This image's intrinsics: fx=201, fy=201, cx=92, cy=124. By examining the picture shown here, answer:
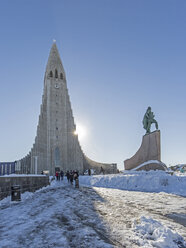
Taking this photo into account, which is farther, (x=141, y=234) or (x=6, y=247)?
(x=141, y=234)

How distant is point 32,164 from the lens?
48906mm

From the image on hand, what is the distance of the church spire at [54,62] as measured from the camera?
192 feet

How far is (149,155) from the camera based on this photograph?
26750 millimetres

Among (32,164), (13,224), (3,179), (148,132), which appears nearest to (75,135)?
(32,164)

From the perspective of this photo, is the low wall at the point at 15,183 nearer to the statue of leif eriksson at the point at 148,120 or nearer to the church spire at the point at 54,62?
the statue of leif eriksson at the point at 148,120

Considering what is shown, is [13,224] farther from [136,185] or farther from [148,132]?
[148,132]

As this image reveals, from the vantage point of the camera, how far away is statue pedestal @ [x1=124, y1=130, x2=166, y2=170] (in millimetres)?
25302

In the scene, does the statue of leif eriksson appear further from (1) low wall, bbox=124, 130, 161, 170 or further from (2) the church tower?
(2) the church tower

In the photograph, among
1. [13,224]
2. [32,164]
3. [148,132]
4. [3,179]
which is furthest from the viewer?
[32,164]

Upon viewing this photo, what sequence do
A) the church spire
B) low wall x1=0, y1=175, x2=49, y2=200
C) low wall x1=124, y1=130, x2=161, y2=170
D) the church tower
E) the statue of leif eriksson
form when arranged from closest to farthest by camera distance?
low wall x1=0, y1=175, x2=49, y2=200
low wall x1=124, y1=130, x2=161, y2=170
the statue of leif eriksson
the church tower
the church spire

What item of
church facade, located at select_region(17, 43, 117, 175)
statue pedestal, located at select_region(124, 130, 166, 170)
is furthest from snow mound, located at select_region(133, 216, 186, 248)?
church facade, located at select_region(17, 43, 117, 175)

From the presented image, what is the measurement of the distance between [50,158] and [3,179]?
137 ft

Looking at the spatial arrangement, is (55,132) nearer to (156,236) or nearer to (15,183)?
(15,183)

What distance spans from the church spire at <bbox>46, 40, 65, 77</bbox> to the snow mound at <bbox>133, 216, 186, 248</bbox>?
57857 millimetres
